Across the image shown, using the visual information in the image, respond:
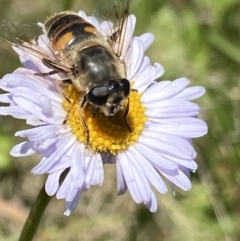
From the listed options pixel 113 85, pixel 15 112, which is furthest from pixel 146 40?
pixel 15 112

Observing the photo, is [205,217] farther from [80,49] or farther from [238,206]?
[80,49]

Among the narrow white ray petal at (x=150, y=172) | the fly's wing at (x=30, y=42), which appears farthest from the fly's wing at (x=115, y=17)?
the narrow white ray petal at (x=150, y=172)

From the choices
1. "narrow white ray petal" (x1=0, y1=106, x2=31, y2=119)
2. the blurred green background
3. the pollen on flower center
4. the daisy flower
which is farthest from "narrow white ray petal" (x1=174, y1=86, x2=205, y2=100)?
the blurred green background

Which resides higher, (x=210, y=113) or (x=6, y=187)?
(x=6, y=187)

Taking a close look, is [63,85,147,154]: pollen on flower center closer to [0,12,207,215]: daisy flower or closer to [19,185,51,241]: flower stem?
[0,12,207,215]: daisy flower

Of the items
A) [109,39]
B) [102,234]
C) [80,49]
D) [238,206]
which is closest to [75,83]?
[80,49]

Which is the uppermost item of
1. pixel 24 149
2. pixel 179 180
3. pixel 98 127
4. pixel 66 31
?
pixel 66 31

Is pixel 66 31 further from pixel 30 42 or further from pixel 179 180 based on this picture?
pixel 179 180
